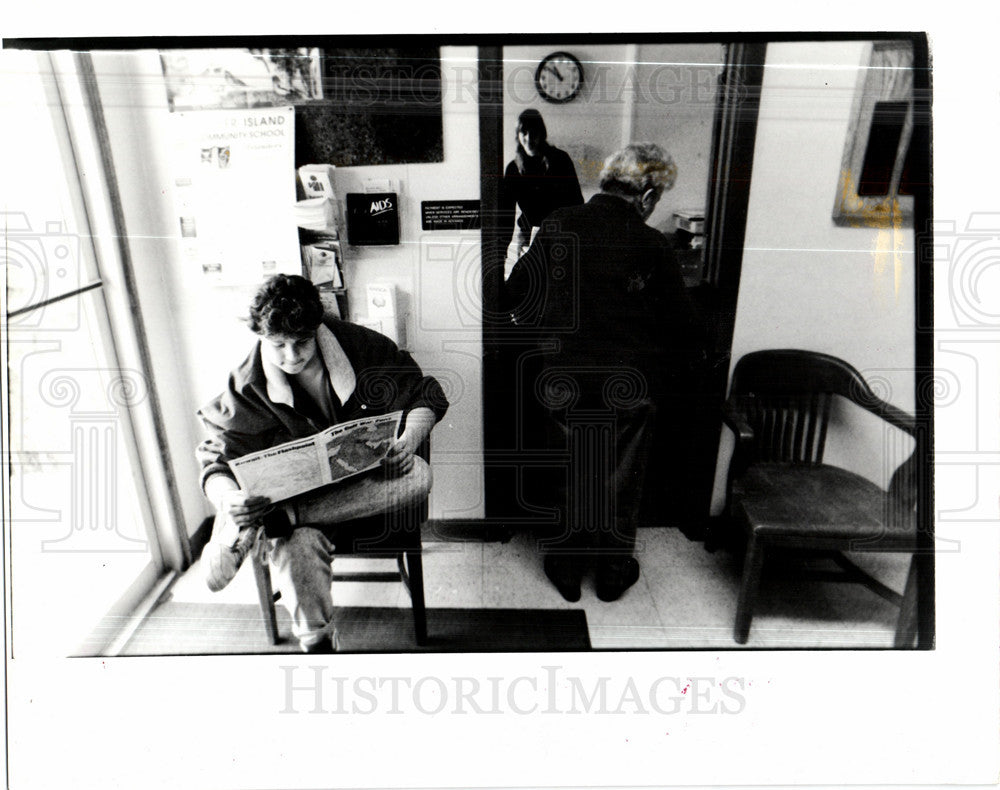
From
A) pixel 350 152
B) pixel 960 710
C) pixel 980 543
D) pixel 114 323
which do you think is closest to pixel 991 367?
pixel 980 543

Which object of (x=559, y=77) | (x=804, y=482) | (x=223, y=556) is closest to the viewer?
(x=559, y=77)

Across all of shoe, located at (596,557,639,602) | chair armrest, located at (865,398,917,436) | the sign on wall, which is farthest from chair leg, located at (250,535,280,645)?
chair armrest, located at (865,398,917,436)

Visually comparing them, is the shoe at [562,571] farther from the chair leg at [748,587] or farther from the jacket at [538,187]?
the jacket at [538,187]

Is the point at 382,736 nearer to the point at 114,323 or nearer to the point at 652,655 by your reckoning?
the point at 652,655

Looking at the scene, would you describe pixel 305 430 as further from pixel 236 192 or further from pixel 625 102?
pixel 625 102

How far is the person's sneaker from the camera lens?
3.21 feet

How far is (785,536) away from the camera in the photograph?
1.08m

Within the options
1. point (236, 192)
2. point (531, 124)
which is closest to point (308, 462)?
point (236, 192)

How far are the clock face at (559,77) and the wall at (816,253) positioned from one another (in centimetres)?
31

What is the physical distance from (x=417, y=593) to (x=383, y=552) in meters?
0.10

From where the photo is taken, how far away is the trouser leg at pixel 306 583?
3.21 feet

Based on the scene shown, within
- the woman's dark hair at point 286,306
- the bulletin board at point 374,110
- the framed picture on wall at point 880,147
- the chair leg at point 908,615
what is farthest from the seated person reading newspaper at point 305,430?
the chair leg at point 908,615

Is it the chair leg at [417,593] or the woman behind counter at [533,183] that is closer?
the woman behind counter at [533,183]

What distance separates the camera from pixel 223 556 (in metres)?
0.99
